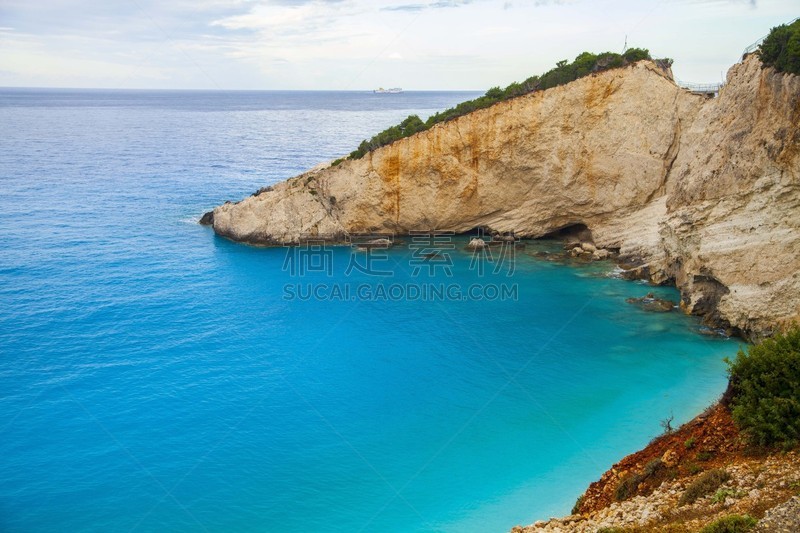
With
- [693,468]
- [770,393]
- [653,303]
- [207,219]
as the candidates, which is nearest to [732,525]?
[693,468]

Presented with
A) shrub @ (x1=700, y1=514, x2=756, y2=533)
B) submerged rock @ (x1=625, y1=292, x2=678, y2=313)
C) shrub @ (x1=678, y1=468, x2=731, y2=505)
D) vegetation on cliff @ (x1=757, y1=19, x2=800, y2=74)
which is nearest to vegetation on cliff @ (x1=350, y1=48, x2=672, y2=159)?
vegetation on cliff @ (x1=757, y1=19, x2=800, y2=74)

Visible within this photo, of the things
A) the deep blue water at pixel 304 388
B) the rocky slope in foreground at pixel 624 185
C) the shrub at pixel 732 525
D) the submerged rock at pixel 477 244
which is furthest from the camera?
the submerged rock at pixel 477 244

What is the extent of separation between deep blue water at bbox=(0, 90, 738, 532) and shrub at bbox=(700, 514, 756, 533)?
7.90m

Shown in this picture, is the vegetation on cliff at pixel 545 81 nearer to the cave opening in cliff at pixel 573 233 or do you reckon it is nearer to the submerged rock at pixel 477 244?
the submerged rock at pixel 477 244

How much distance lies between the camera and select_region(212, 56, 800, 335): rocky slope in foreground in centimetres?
2709

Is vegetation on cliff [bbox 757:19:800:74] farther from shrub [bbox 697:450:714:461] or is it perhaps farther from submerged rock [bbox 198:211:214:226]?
submerged rock [bbox 198:211:214:226]

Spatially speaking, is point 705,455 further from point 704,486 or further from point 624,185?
point 624,185

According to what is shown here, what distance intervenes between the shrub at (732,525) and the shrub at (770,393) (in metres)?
3.53

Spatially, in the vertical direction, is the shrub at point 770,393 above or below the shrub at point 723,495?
above

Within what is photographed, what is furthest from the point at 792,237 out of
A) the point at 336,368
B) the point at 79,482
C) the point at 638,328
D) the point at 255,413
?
the point at 79,482

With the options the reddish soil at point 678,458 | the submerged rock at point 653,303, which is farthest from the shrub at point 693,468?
the submerged rock at point 653,303

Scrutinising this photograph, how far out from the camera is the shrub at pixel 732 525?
10484mm

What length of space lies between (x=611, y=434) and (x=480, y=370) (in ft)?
22.9

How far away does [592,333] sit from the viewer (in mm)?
30688
